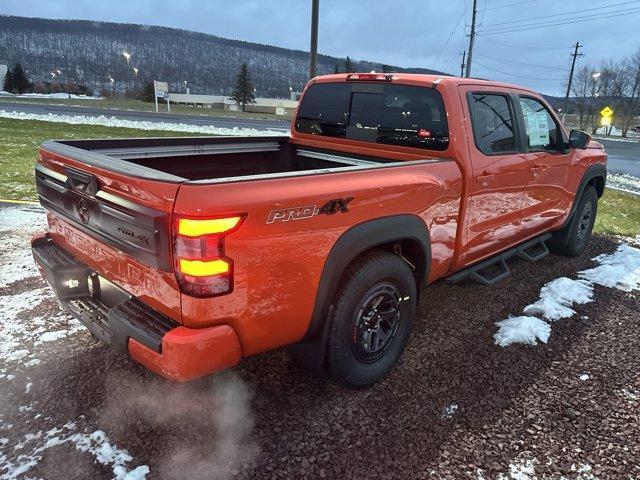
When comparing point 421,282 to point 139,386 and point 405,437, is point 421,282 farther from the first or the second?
point 139,386

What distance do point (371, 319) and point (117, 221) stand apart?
1592 mm

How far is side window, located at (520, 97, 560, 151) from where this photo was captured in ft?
14.2

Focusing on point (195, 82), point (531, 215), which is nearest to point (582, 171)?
point (531, 215)

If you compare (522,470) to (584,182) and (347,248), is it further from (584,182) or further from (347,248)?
(584,182)

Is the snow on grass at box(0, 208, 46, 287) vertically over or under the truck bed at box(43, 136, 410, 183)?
under

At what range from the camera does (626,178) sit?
577 inches

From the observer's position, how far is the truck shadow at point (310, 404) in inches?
97.7

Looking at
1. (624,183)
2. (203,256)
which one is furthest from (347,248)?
(624,183)

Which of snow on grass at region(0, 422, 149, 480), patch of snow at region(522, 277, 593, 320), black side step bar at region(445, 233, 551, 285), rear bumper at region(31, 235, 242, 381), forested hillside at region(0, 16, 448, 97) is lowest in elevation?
snow on grass at region(0, 422, 149, 480)

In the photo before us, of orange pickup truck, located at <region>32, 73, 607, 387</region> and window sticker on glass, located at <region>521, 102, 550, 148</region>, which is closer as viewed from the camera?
orange pickup truck, located at <region>32, 73, 607, 387</region>

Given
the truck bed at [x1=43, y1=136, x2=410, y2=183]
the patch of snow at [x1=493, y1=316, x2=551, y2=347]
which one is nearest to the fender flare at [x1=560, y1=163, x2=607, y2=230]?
the patch of snow at [x1=493, y1=316, x2=551, y2=347]

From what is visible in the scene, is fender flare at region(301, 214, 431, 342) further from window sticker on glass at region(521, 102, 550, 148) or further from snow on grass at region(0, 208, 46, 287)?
snow on grass at region(0, 208, 46, 287)

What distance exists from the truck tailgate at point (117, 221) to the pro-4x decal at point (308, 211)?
467 millimetres

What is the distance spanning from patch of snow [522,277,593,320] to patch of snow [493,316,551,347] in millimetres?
205
